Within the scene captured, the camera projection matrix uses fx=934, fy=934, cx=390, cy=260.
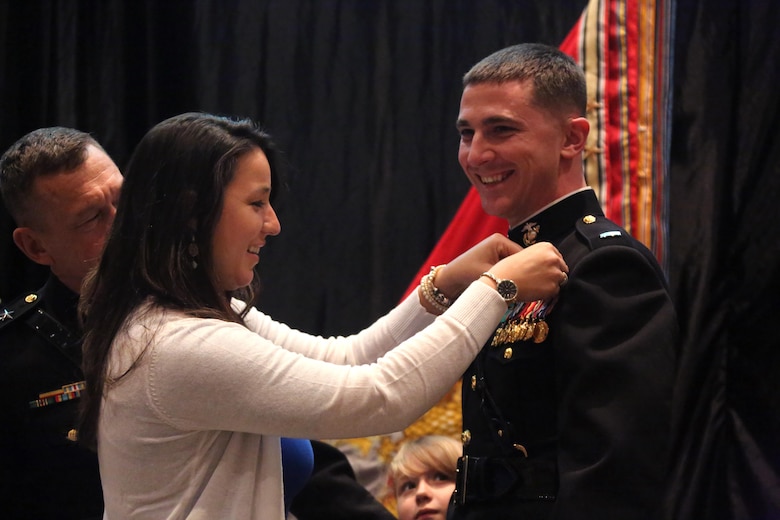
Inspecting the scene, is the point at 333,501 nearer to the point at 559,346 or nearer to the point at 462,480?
the point at 462,480

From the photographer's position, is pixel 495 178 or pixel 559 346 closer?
pixel 559 346

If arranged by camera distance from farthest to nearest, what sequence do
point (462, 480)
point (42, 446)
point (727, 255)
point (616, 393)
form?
point (727, 255)
point (42, 446)
point (462, 480)
point (616, 393)

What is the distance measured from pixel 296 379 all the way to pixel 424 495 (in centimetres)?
118

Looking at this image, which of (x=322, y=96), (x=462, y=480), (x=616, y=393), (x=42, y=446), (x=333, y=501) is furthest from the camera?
(x=322, y=96)

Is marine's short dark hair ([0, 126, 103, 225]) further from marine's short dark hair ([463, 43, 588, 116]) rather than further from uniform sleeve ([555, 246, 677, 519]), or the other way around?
uniform sleeve ([555, 246, 677, 519])

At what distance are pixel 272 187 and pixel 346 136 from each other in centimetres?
160

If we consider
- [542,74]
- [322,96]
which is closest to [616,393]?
[542,74]

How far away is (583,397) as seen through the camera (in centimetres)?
152

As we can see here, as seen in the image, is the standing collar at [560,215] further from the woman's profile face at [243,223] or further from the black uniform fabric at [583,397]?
the woman's profile face at [243,223]

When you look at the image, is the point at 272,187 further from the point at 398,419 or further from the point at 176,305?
the point at 398,419

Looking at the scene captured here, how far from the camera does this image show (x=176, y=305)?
1.63 m

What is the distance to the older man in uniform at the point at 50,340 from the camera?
2100mm

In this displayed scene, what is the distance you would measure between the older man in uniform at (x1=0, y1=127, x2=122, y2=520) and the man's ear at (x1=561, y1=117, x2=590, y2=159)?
1.04 metres

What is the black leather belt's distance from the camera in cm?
161
